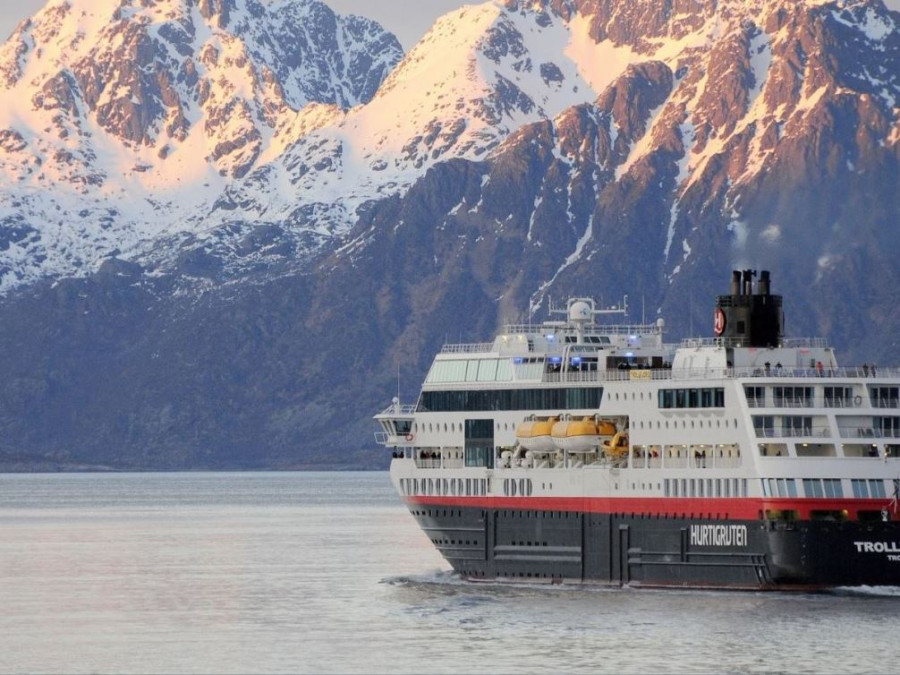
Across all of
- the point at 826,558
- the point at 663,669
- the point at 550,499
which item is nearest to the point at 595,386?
the point at 550,499

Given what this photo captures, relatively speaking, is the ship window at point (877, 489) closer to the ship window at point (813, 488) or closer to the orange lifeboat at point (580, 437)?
the ship window at point (813, 488)

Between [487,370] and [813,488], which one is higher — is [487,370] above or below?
above

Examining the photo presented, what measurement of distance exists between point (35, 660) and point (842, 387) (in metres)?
36.9

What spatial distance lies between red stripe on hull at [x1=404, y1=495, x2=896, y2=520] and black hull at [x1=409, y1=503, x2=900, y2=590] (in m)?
0.29

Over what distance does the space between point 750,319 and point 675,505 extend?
10761 millimetres

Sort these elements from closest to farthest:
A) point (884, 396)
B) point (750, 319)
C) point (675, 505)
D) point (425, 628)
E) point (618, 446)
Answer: point (425, 628) → point (884, 396) → point (675, 505) → point (618, 446) → point (750, 319)

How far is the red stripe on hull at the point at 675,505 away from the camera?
11244 cm

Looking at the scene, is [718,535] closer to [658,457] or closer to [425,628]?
[658,457]

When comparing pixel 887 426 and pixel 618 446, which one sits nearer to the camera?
pixel 887 426

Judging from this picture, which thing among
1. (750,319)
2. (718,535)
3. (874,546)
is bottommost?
(874,546)

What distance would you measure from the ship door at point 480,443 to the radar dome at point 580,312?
6.70 metres

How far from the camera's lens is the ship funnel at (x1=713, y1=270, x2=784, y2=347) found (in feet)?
404

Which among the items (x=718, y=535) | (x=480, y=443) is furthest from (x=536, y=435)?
(x=718, y=535)

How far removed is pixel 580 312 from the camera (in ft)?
424
